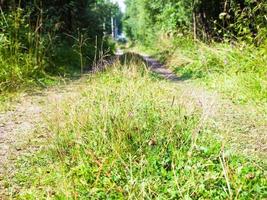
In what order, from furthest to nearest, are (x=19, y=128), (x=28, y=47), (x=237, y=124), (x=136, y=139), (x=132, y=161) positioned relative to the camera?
(x=28, y=47), (x=19, y=128), (x=237, y=124), (x=136, y=139), (x=132, y=161)

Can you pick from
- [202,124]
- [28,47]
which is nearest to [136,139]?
[202,124]

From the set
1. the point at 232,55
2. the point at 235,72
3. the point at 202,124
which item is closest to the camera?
the point at 202,124

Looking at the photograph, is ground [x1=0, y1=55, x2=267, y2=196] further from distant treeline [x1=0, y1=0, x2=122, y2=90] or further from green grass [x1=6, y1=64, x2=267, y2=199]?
distant treeline [x1=0, y1=0, x2=122, y2=90]

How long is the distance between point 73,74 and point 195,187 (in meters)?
7.14

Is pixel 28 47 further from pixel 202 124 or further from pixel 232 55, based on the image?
Result: pixel 202 124

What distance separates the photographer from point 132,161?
2.88m

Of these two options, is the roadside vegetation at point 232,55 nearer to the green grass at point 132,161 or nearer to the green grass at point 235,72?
the green grass at point 235,72

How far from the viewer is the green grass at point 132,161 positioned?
2469mm

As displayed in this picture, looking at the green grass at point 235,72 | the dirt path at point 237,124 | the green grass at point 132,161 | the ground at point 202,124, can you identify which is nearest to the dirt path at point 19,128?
the ground at point 202,124

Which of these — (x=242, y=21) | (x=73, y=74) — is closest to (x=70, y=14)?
(x=73, y=74)

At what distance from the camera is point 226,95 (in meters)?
6.08

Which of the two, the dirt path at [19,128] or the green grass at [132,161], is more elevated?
the green grass at [132,161]

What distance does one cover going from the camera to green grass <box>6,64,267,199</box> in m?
2.47

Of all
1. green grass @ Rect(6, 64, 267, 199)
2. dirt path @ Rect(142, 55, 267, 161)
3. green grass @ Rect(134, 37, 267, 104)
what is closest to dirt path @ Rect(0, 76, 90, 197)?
green grass @ Rect(6, 64, 267, 199)
